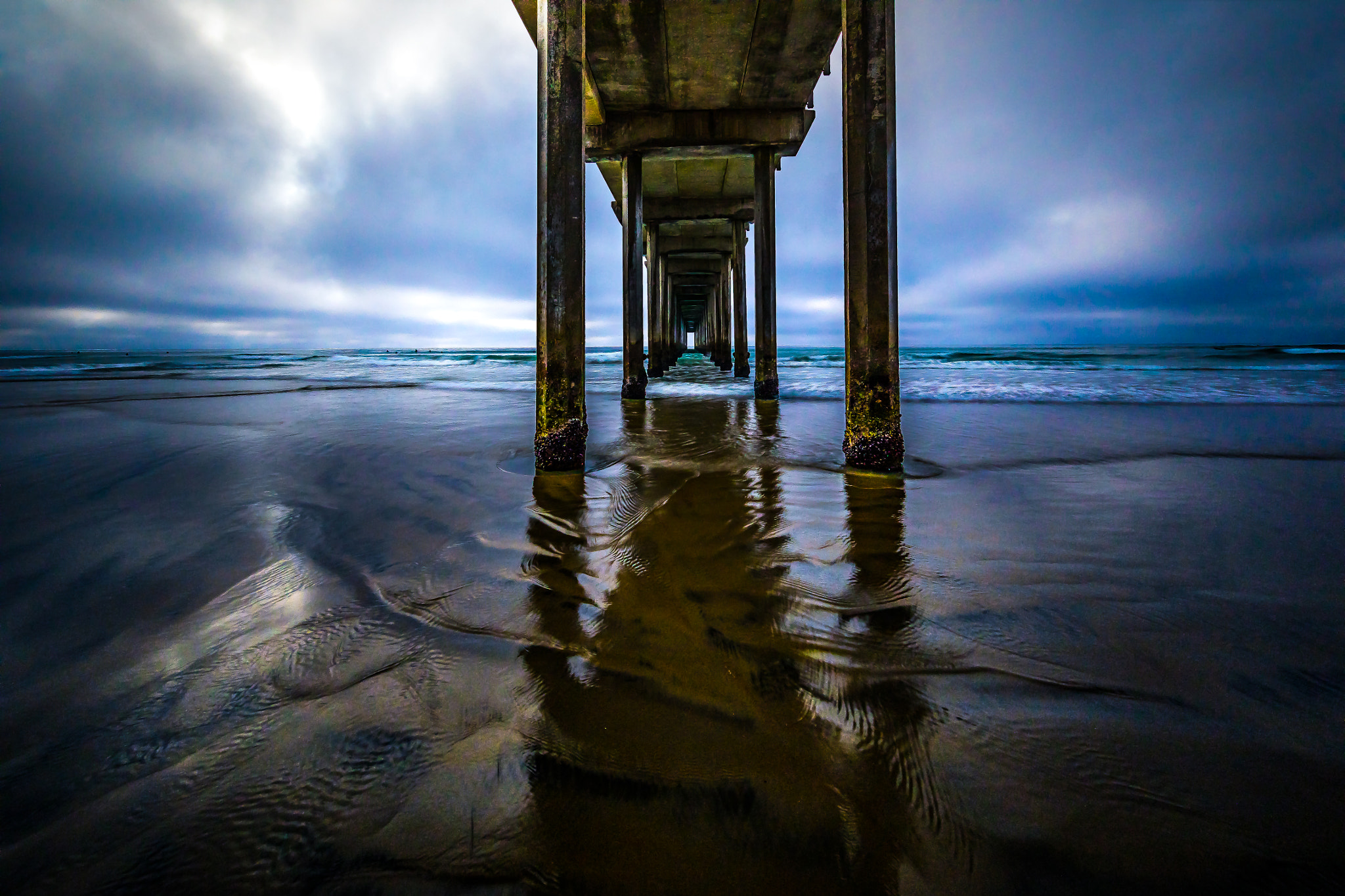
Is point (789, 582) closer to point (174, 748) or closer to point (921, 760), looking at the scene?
point (921, 760)

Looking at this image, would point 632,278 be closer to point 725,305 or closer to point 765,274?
point 765,274

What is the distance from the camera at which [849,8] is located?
3969 millimetres

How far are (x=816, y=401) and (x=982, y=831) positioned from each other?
9425mm

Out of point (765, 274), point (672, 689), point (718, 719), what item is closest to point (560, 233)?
point (672, 689)

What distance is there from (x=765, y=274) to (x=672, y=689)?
10654mm

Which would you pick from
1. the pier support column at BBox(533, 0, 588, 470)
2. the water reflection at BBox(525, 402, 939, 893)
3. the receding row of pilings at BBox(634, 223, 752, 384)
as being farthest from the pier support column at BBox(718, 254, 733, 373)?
the water reflection at BBox(525, 402, 939, 893)

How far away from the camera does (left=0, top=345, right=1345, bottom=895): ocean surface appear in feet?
2.96

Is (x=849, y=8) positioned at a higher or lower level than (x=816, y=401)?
higher

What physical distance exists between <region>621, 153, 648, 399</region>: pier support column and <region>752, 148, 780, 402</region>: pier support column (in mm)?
2416

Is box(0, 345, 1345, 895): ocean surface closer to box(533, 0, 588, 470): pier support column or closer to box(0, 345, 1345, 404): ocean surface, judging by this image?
box(533, 0, 588, 470): pier support column

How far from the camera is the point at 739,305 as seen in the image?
1717 cm

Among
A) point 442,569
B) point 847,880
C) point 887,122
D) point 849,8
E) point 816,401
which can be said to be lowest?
point 847,880

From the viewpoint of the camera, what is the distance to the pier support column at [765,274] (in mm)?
10562

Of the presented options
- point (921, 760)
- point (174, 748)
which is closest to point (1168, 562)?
point (921, 760)
